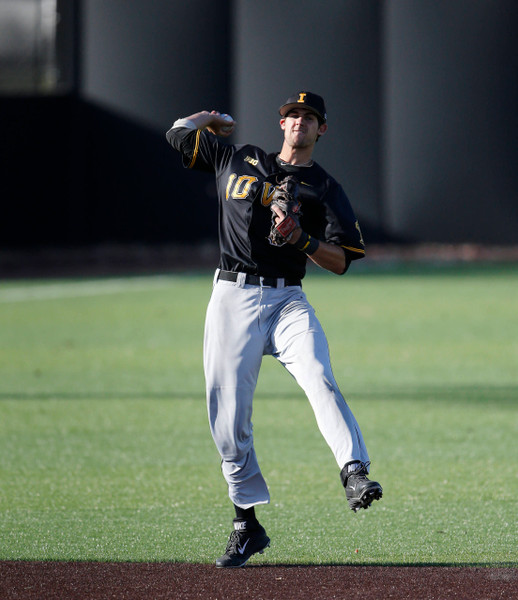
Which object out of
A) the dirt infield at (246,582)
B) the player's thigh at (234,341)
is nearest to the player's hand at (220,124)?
the player's thigh at (234,341)

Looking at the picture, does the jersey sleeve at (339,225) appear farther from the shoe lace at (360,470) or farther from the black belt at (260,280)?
the shoe lace at (360,470)

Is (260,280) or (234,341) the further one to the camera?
(260,280)

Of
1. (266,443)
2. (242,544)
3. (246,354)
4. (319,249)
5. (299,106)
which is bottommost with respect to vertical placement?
(242,544)

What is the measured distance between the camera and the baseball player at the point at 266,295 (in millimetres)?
4742

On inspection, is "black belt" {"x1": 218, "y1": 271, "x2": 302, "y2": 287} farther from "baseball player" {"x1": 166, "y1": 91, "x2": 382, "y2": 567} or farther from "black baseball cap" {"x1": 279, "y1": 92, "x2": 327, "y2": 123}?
"black baseball cap" {"x1": 279, "y1": 92, "x2": 327, "y2": 123}

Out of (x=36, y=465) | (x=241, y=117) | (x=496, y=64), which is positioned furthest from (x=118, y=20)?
(x=36, y=465)

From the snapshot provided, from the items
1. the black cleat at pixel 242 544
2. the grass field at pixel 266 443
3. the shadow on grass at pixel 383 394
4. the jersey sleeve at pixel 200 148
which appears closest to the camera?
the black cleat at pixel 242 544

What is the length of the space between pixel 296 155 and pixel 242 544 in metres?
2.01

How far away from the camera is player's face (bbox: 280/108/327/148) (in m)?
5.06

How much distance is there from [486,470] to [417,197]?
21606 millimetres

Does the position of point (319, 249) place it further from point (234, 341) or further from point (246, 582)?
point (246, 582)

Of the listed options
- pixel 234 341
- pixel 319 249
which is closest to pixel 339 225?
pixel 319 249

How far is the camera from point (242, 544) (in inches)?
190

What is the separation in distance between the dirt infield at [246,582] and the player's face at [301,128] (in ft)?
7.03
